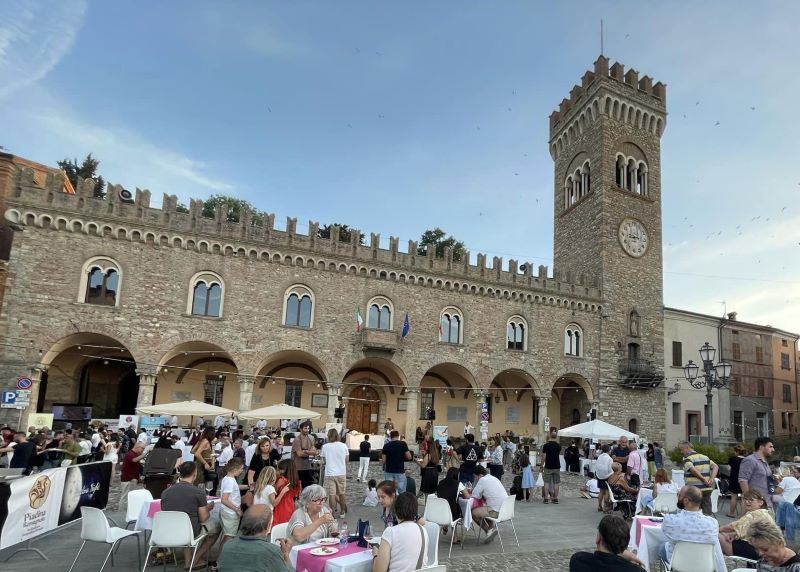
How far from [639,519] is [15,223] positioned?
66.4 ft

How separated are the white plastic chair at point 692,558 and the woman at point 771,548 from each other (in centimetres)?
111

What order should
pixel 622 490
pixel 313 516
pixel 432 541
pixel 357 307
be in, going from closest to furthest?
pixel 313 516 → pixel 432 541 → pixel 622 490 → pixel 357 307

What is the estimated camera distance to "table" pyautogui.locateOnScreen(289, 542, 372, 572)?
4488 millimetres

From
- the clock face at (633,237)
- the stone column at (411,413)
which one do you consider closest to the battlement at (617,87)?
the clock face at (633,237)

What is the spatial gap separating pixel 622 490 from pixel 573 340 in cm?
1746

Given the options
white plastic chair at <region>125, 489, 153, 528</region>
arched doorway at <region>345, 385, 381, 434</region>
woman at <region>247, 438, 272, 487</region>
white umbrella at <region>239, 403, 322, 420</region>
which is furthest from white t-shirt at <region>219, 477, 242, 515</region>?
arched doorway at <region>345, 385, 381, 434</region>

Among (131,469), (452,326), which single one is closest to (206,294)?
(452,326)

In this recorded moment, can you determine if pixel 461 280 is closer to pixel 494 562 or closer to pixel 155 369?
pixel 155 369

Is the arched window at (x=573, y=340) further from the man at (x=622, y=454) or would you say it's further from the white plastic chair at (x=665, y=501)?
the white plastic chair at (x=665, y=501)

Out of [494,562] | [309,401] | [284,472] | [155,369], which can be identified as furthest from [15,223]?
[494,562]

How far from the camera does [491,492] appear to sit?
26.9 feet

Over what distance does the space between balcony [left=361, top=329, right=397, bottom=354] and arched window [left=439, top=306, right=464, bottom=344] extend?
2.90 m

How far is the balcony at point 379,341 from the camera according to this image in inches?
860

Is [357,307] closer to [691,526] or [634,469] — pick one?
[634,469]
